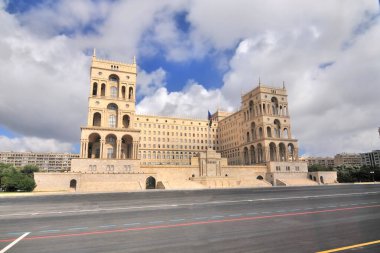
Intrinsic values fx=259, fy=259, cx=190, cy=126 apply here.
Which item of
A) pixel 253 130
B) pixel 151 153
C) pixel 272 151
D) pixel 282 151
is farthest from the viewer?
pixel 151 153

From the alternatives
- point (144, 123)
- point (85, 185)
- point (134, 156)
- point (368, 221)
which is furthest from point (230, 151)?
point (368, 221)

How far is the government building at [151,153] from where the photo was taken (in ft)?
205

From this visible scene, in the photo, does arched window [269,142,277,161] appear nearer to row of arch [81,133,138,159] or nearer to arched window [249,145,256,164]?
arched window [249,145,256,164]

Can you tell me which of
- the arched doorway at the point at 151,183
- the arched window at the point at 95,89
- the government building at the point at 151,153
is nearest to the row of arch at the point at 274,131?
the government building at the point at 151,153

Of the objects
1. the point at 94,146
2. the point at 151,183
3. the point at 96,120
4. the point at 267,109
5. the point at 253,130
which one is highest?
the point at 267,109

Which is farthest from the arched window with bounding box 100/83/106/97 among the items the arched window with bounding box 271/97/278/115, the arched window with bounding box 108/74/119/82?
the arched window with bounding box 271/97/278/115

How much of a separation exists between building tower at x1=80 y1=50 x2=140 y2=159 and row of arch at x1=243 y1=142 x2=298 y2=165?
44590 millimetres

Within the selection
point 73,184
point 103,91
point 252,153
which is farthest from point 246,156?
point 73,184

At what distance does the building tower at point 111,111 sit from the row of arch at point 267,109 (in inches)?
1814

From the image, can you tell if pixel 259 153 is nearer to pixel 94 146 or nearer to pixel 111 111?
pixel 111 111

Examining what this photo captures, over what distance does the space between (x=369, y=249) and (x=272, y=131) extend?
86.9m

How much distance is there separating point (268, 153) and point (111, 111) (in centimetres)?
5284

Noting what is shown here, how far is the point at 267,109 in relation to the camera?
94.5 meters

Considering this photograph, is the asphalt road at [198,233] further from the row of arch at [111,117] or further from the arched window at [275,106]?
the arched window at [275,106]
